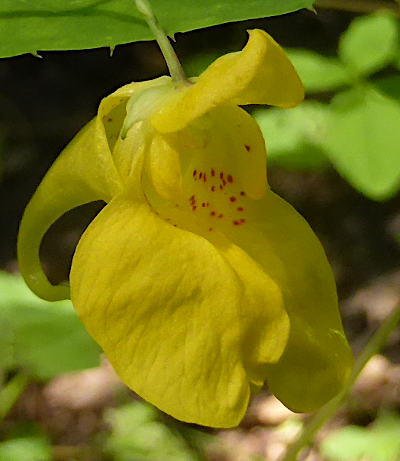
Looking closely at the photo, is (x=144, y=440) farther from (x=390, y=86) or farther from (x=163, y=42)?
(x=163, y=42)

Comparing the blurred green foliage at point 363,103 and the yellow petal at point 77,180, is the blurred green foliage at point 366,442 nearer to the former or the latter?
the blurred green foliage at point 363,103

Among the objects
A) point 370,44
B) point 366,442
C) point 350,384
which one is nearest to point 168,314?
point 350,384

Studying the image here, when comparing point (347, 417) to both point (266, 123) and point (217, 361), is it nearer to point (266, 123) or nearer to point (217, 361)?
point (266, 123)

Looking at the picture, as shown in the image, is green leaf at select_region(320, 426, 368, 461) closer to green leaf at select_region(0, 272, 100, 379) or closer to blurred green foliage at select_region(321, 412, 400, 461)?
blurred green foliage at select_region(321, 412, 400, 461)

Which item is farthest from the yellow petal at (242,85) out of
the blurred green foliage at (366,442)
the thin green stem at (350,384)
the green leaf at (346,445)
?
the green leaf at (346,445)

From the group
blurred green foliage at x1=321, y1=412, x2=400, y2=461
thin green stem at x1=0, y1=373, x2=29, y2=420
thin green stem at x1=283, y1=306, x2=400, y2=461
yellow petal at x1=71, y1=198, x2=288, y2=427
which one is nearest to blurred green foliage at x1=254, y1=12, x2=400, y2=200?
thin green stem at x1=283, y1=306, x2=400, y2=461

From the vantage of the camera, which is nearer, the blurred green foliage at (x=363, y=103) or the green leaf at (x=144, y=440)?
the blurred green foliage at (x=363, y=103)
